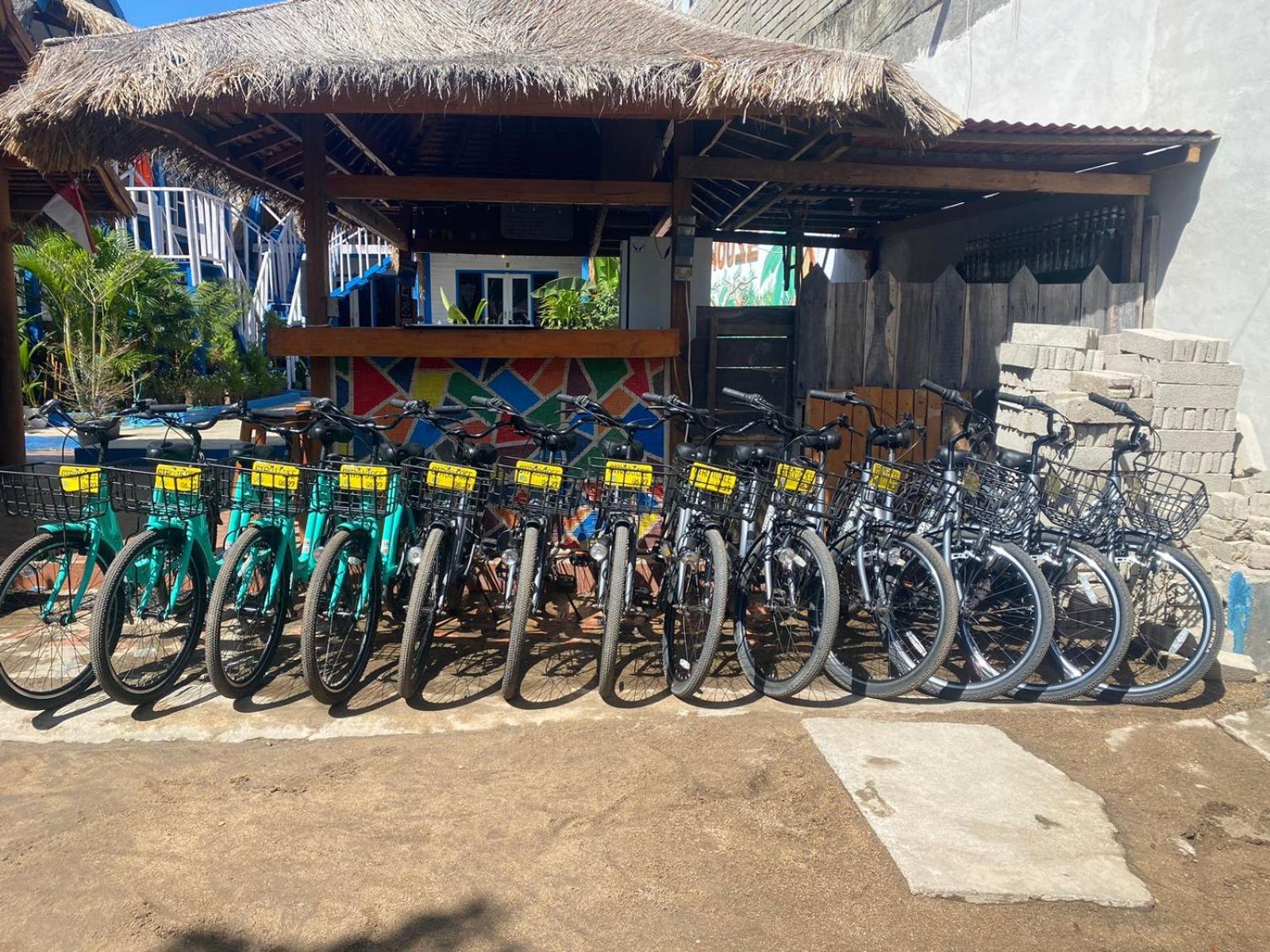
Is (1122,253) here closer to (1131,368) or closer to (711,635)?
(1131,368)

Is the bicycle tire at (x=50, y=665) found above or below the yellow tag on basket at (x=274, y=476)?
below

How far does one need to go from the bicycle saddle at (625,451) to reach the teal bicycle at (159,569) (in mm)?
1739

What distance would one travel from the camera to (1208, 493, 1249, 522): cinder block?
5.17 meters

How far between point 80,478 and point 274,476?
0.76 m

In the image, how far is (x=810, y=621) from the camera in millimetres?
4512

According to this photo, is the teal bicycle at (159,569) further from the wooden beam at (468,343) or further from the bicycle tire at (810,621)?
the bicycle tire at (810,621)

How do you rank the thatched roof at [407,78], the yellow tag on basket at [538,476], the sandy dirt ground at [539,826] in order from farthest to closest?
the thatched roof at [407,78] → the yellow tag on basket at [538,476] → the sandy dirt ground at [539,826]

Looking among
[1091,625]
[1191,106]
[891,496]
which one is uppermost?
[1191,106]

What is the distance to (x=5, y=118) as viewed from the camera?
521cm

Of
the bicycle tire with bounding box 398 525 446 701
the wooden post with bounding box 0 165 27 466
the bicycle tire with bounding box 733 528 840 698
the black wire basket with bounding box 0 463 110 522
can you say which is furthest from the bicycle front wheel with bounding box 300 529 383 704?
the wooden post with bounding box 0 165 27 466

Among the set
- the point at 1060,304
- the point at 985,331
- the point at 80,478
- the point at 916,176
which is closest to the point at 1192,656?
the point at 985,331

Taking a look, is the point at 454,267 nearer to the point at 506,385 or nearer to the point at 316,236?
the point at 316,236

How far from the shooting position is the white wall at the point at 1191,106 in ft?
20.0

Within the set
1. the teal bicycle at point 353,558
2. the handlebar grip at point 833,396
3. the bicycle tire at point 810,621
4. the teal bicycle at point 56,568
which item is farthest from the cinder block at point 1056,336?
the teal bicycle at point 56,568
